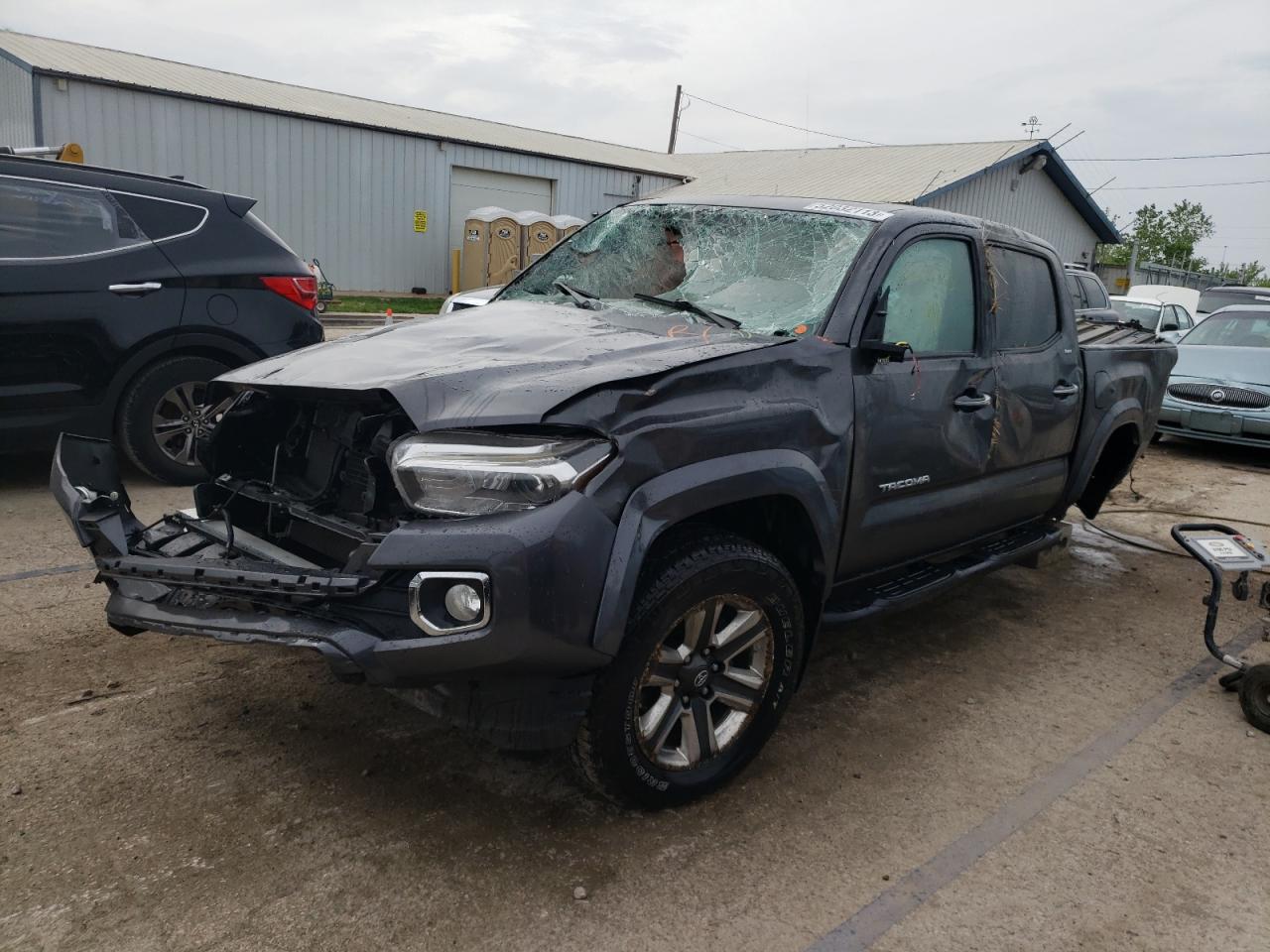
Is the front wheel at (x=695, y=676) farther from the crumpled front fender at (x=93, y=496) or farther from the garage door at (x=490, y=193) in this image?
the garage door at (x=490, y=193)

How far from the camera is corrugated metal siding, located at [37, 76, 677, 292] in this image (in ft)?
57.8

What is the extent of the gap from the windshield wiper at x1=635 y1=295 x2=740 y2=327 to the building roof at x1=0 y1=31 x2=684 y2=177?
677 inches

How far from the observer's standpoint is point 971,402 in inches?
154

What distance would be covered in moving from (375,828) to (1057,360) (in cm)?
364

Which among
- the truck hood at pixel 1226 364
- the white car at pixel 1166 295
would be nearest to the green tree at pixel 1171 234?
the white car at pixel 1166 295

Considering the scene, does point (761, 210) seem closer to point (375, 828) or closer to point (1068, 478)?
point (1068, 478)

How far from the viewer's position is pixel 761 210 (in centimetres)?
395

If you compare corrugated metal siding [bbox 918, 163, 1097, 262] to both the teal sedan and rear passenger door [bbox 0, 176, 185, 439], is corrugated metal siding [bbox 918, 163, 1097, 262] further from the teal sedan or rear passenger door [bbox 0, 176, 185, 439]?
rear passenger door [bbox 0, 176, 185, 439]

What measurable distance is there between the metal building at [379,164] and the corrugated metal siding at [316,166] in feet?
0.09

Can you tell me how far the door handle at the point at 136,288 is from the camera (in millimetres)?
5488

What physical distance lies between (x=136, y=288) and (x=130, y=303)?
0.31 feet

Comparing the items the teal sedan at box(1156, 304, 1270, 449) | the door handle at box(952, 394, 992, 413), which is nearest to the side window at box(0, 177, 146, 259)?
the door handle at box(952, 394, 992, 413)

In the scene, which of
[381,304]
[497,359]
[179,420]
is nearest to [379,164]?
[381,304]

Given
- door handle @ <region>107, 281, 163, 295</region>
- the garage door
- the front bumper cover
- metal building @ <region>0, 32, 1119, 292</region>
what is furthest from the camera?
the garage door
